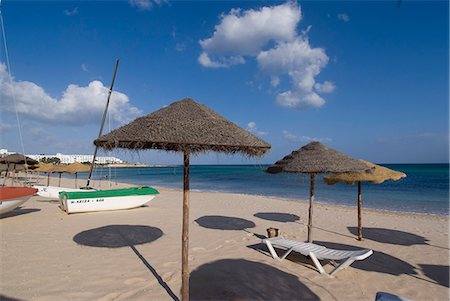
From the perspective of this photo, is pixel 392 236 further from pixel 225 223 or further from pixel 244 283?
pixel 244 283

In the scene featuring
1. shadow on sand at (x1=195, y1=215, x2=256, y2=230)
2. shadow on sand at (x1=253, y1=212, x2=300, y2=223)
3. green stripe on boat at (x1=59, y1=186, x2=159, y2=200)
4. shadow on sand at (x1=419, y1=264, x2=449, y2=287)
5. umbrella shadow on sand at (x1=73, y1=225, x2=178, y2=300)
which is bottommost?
shadow on sand at (x1=253, y1=212, x2=300, y2=223)

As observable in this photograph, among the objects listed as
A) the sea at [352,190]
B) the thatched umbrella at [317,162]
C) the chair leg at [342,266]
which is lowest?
the sea at [352,190]

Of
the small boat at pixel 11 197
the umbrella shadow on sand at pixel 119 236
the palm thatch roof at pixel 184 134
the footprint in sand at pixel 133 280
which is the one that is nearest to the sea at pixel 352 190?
the palm thatch roof at pixel 184 134

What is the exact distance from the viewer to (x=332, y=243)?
21.5ft

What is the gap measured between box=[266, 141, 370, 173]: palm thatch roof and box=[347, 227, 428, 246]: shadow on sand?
268cm

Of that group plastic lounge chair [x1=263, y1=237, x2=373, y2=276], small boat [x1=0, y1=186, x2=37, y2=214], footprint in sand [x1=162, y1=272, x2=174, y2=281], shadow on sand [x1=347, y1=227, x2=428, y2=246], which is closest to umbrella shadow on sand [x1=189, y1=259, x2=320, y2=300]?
footprint in sand [x1=162, y1=272, x2=174, y2=281]

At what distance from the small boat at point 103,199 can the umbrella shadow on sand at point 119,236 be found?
2464 mm

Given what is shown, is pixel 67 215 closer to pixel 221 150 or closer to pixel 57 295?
pixel 57 295

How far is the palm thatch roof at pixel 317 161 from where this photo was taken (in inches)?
213

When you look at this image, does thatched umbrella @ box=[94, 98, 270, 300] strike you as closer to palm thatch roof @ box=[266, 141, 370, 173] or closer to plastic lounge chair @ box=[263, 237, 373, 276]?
plastic lounge chair @ box=[263, 237, 373, 276]

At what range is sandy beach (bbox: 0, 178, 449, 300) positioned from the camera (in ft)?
12.3

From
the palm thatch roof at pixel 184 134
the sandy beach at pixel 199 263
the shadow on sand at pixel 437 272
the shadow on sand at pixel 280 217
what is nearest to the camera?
the palm thatch roof at pixel 184 134

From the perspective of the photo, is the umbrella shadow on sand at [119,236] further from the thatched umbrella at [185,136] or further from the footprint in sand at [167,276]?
the thatched umbrella at [185,136]

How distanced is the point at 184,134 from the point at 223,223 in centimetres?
616
